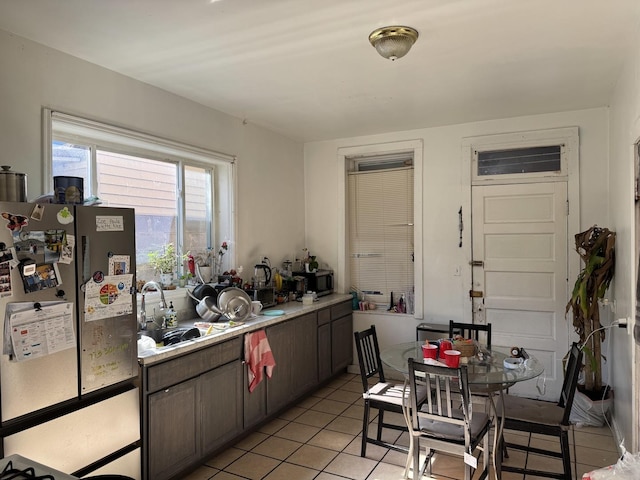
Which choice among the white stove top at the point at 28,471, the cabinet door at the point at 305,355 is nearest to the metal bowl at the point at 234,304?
the cabinet door at the point at 305,355

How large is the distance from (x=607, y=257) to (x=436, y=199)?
1686 mm

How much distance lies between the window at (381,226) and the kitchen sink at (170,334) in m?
2.57

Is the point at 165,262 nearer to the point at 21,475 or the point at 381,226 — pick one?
the point at 21,475

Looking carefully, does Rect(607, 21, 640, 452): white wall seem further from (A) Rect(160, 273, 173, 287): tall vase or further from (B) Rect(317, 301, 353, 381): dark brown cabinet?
(A) Rect(160, 273, 173, 287): tall vase

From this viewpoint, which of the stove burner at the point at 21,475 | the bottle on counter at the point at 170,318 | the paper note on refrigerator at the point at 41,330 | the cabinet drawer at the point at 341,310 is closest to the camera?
the stove burner at the point at 21,475

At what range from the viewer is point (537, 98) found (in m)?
3.72

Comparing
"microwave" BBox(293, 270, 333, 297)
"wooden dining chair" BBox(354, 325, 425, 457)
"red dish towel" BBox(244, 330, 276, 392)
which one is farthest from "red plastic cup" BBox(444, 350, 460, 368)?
"microwave" BBox(293, 270, 333, 297)

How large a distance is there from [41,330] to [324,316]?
2792mm

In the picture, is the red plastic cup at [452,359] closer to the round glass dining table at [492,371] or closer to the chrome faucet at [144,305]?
the round glass dining table at [492,371]

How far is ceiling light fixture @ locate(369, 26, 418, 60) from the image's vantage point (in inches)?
96.0

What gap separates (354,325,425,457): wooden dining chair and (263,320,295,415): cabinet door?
2.42 ft

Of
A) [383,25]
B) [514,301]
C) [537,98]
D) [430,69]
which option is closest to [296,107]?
[430,69]

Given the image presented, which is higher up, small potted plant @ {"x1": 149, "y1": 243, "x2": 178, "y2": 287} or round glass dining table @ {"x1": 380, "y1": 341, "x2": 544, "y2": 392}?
small potted plant @ {"x1": 149, "y1": 243, "x2": 178, "y2": 287}

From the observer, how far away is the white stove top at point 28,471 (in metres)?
Answer: 1.47
